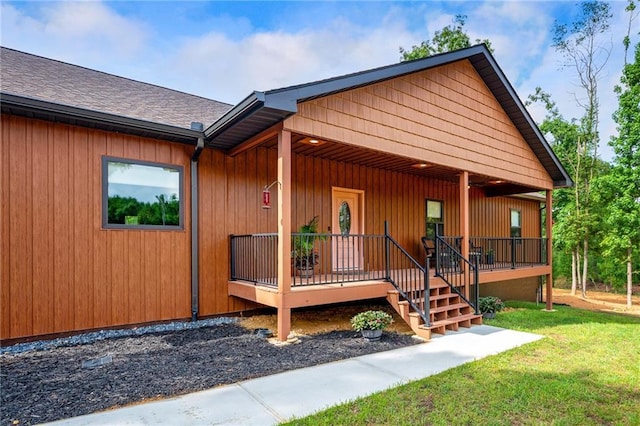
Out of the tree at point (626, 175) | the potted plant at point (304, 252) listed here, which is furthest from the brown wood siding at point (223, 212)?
the tree at point (626, 175)

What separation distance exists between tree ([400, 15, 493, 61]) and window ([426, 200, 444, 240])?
14155 millimetres

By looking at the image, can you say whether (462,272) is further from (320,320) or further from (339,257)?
(320,320)

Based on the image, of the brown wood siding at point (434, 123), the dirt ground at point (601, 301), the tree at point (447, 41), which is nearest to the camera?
the brown wood siding at point (434, 123)

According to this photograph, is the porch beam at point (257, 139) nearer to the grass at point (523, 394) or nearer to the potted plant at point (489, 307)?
the grass at point (523, 394)

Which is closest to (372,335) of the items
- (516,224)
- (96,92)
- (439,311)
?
(439,311)

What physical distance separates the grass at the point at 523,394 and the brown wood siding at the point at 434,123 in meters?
3.70

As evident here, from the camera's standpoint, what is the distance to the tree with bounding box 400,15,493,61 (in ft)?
70.4

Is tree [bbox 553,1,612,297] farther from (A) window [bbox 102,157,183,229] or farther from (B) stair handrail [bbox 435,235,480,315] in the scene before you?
(A) window [bbox 102,157,183,229]

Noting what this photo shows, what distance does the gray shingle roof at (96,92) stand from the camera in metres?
5.63

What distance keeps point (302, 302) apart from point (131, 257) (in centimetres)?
297

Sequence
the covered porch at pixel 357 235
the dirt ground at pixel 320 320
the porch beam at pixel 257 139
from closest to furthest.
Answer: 1. the porch beam at pixel 257 139
2. the covered porch at pixel 357 235
3. the dirt ground at pixel 320 320

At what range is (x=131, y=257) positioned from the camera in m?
5.97

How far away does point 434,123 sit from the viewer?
7.37 meters

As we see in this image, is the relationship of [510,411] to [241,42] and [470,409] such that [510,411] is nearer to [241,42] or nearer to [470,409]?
[470,409]
